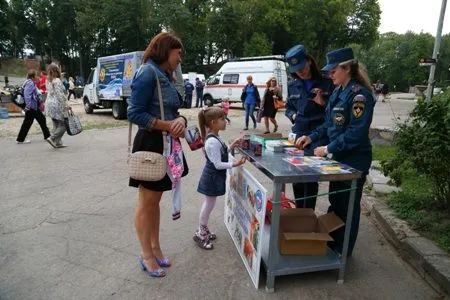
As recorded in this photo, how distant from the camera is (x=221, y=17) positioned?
131 feet

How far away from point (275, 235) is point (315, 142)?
48.9 inches

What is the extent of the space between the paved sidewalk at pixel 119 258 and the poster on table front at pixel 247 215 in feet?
0.50

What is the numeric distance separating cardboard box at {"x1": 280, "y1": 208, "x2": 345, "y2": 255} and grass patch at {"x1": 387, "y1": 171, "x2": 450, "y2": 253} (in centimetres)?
115

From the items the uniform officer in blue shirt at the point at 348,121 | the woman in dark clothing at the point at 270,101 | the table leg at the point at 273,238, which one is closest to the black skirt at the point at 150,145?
the table leg at the point at 273,238

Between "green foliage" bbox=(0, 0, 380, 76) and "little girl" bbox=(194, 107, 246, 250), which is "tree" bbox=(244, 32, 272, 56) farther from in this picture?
"little girl" bbox=(194, 107, 246, 250)

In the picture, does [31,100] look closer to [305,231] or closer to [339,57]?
[305,231]

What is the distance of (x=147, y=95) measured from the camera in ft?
9.07

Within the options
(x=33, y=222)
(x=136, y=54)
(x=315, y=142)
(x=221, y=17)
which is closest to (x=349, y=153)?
(x=315, y=142)

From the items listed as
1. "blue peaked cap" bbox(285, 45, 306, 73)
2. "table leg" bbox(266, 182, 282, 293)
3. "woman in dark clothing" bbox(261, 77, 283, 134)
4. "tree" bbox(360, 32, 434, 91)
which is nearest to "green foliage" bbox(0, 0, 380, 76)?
"tree" bbox(360, 32, 434, 91)

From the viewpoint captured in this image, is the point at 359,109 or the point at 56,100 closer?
the point at 359,109

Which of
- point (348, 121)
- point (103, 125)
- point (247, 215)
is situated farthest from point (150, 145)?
point (103, 125)

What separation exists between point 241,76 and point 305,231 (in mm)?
18219

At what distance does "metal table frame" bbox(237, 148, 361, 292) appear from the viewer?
105 inches

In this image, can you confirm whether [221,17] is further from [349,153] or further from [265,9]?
[349,153]
